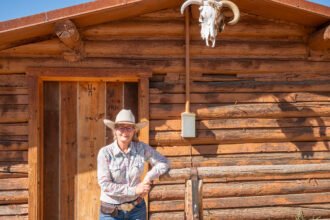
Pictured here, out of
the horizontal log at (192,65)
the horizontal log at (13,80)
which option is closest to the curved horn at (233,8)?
the horizontal log at (192,65)

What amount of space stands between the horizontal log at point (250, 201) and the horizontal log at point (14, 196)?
1.73 metres

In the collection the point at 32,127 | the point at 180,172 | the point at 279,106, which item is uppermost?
the point at 279,106

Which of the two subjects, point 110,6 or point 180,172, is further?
point 110,6

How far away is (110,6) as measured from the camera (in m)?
3.82

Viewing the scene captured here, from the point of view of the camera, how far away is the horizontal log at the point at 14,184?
13.6ft

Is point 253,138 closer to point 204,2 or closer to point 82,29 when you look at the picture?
point 204,2

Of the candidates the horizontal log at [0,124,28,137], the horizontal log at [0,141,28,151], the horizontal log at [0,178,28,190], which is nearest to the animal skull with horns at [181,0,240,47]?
the horizontal log at [0,124,28,137]

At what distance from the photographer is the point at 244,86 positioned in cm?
458

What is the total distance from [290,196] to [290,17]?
2.69 m

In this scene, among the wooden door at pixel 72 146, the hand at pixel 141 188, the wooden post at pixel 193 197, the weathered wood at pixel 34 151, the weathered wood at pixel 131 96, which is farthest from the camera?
the weathered wood at pixel 131 96

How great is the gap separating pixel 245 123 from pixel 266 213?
137cm

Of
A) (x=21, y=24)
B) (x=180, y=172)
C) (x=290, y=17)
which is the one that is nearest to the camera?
(x=180, y=172)

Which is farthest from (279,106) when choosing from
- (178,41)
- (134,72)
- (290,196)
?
(134,72)

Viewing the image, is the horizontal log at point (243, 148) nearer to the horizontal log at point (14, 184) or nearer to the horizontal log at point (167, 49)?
the horizontal log at point (167, 49)
